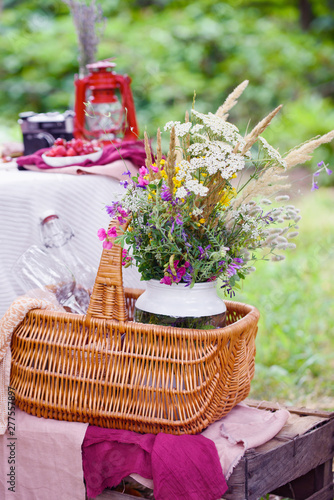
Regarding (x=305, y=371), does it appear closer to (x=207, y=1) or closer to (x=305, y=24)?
(x=207, y=1)

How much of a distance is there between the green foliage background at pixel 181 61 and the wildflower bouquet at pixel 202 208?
483cm

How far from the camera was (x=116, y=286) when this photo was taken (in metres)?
1.22

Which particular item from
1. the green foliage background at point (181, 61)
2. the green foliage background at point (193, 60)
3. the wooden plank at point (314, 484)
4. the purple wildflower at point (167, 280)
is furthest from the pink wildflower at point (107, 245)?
the green foliage background at point (181, 61)

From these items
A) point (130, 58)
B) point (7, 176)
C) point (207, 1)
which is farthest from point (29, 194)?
point (207, 1)

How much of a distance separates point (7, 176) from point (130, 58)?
195 inches

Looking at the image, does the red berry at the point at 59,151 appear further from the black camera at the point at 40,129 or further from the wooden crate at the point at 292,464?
the wooden crate at the point at 292,464

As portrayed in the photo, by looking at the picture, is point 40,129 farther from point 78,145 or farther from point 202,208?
point 202,208

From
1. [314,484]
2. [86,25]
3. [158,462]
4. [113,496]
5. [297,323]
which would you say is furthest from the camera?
[297,323]

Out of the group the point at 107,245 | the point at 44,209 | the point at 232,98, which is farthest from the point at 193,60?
the point at 107,245

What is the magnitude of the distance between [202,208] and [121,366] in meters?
0.37

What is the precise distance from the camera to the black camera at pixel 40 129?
6.57 ft

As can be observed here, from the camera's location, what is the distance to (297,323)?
3.10 metres

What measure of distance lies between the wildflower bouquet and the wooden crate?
373 mm

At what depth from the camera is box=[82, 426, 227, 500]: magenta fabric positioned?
1.15 m
